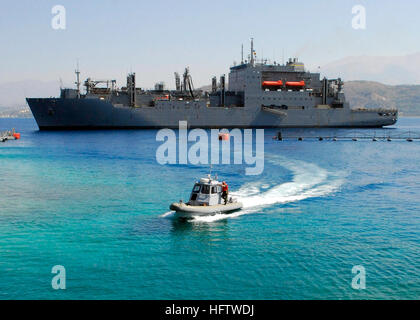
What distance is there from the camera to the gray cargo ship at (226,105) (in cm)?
8775

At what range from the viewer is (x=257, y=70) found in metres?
96.0

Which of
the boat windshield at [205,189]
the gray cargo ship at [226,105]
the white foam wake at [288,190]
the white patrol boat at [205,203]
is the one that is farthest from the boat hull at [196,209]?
the gray cargo ship at [226,105]

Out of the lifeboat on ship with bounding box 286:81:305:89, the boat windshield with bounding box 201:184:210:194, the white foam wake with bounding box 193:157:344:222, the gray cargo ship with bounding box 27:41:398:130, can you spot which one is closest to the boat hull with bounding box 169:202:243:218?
the white foam wake with bounding box 193:157:344:222

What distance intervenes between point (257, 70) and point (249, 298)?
8609 cm

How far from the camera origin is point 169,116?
300ft

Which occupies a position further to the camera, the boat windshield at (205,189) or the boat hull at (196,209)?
the boat windshield at (205,189)

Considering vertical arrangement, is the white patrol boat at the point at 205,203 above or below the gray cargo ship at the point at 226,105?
below

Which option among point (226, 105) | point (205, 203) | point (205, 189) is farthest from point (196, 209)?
point (226, 105)

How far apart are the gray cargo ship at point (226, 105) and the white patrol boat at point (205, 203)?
66.3 meters

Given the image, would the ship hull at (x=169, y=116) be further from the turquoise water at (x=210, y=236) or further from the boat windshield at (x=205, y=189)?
the boat windshield at (x=205, y=189)

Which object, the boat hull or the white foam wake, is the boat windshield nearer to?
the boat hull

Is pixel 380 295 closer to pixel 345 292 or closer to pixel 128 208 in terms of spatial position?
pixel 345 292

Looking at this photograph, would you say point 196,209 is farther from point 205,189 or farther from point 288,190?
point 288,190

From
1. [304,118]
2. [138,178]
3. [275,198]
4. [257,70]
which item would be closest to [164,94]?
[257,70]
